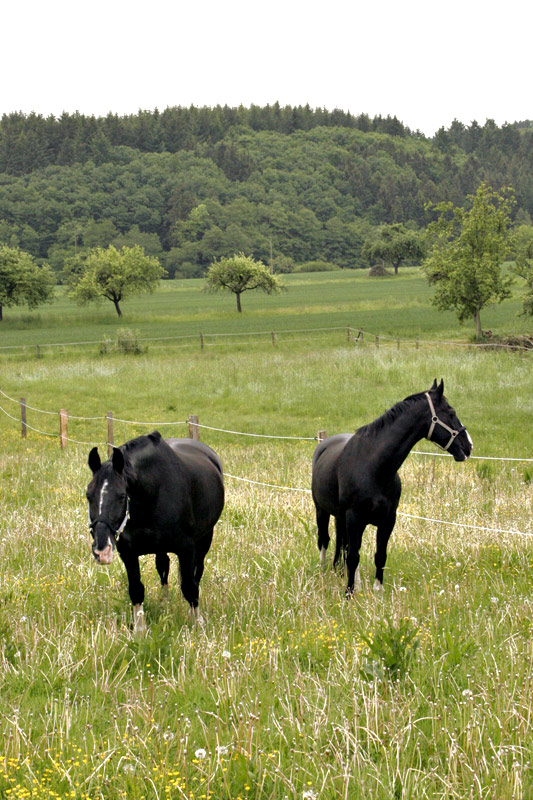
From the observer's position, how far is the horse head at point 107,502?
198 inches

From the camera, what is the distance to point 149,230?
473 feet

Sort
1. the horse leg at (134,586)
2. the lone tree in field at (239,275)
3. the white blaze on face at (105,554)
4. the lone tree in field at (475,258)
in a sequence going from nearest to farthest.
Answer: the white blaze on face at (105,554)
the horse leg at (134,586)
the lone tree in field at (475,258)
the lone tree in field at (239,275)

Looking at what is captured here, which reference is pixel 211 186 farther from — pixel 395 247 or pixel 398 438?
pixel 398 438

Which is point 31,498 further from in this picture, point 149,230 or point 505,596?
point 149,230

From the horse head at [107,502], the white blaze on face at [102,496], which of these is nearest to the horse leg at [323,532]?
the horse head at [107,502]

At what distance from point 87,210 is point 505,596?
14195 centimetres

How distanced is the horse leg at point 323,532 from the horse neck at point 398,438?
1278 millimetres

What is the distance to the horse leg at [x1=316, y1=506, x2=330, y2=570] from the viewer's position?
7.93 m

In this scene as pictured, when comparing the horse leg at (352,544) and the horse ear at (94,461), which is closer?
the horse ear at (94,461)

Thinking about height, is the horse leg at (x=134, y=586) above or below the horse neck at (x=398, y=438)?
below

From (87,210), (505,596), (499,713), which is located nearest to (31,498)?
(505,596)

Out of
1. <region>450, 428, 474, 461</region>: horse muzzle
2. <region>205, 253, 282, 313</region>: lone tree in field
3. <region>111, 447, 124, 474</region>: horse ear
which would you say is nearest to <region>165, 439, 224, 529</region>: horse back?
<region>111, 447, 124, 474</region>: horse ear

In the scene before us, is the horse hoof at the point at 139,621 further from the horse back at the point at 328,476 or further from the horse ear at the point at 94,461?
the horse back at the point at 328,476

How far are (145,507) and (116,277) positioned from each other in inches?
2271
